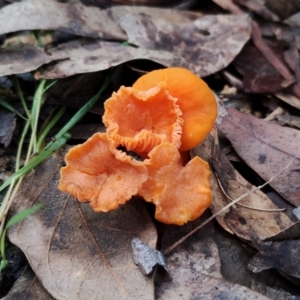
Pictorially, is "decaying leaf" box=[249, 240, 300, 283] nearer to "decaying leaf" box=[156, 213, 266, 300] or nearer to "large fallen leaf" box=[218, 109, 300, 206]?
"decaying leaf" box=[156, 213, 266, 300]

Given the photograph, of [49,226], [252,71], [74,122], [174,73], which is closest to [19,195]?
[49,226]

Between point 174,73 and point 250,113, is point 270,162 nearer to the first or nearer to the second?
point 250,113

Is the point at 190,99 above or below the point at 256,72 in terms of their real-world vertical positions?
above

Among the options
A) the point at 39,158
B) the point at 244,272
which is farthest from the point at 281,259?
the point at 39,158

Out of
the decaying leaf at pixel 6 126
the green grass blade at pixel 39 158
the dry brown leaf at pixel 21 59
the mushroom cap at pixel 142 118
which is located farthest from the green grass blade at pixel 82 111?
the mushroom cap at pixel 142 118

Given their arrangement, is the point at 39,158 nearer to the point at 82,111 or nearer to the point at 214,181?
the point at 82,111

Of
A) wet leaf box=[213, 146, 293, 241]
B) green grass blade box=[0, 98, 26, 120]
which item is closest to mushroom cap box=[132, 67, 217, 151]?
wet leaf box=[213, 146, 293, 241]

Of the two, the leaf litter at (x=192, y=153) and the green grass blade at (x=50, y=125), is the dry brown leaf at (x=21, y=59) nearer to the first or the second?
the leaf litter at (x=192, y=153)
